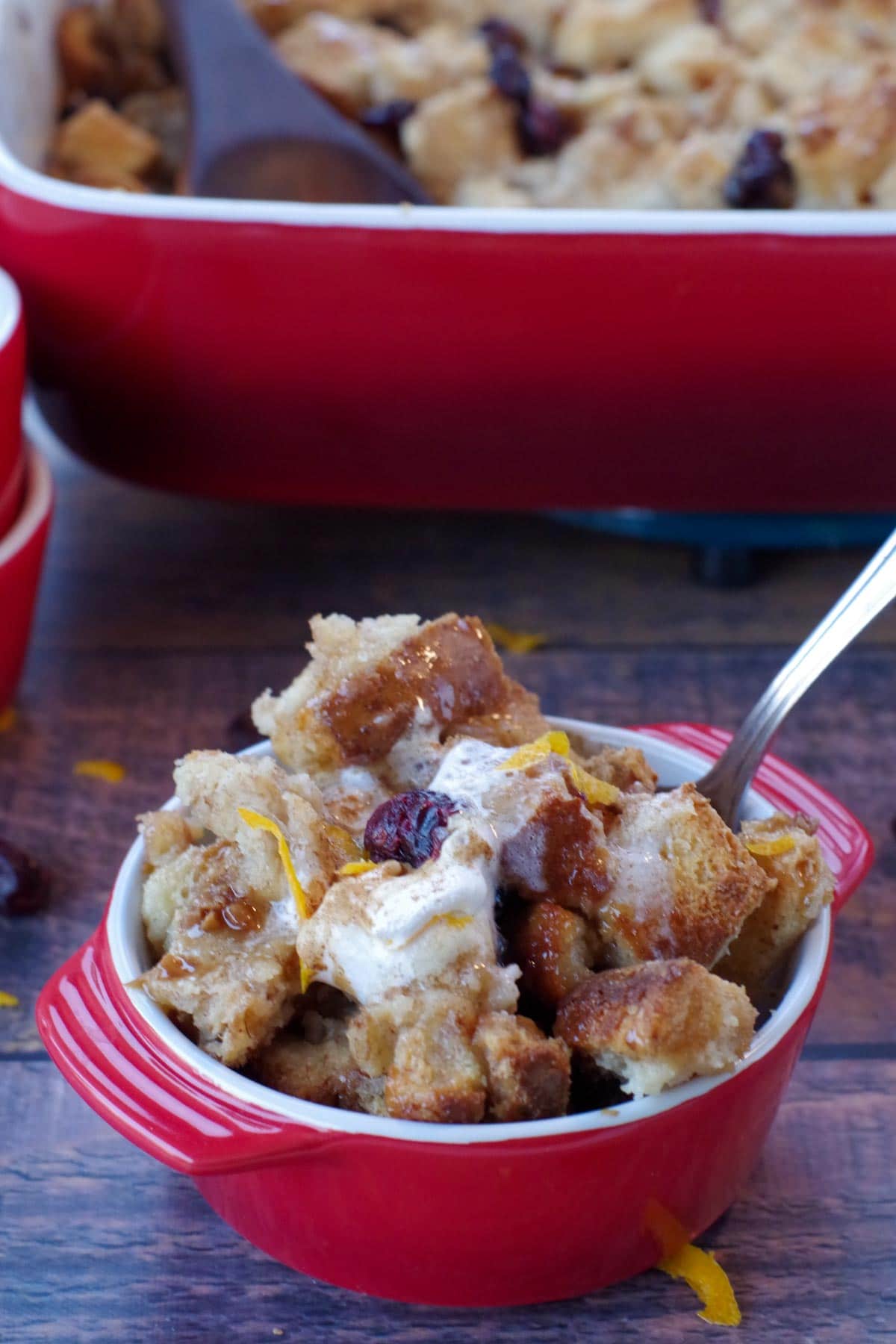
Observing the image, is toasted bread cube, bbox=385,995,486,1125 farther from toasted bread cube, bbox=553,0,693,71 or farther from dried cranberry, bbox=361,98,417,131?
toasted bread cube, bbox=553,0,693,71

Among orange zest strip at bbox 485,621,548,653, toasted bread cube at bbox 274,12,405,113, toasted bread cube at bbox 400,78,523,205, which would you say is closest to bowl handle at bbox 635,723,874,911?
orange zest strip at bbox 485,621,548,653

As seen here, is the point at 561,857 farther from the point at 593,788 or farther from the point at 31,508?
the point at 31,508

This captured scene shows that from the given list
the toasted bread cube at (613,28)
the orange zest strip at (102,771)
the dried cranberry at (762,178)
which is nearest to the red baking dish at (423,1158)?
the orange zest strip at (102,771)

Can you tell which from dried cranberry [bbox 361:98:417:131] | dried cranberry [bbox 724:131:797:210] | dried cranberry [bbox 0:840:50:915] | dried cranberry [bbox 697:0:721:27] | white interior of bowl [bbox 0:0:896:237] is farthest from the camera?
dried cranberry [bbox 697:0:721:27]

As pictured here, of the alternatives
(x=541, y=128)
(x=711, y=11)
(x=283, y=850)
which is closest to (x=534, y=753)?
(x=283, y=850)

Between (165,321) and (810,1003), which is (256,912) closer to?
(810,1003)

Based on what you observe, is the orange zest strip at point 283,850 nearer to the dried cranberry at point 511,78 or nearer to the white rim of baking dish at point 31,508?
the white rim of baking dish at point 31,508

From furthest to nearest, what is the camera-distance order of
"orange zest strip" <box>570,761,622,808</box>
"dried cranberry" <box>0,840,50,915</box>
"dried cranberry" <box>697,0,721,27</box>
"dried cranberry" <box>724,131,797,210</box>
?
1. "dried cranberry" <box>697,0,721,27</box>
2. "dried cranberry" <box>724,131,797,210</box>
3. "dried cranberry" <box>0,840,50,915</box>
4. "orange zest strip" <box>570,761,622,808</box>

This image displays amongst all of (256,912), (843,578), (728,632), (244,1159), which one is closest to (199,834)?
(256,912)
